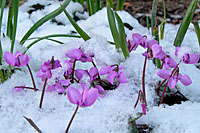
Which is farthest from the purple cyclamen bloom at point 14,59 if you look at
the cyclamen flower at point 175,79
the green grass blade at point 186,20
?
the green grass blade at point 186,20

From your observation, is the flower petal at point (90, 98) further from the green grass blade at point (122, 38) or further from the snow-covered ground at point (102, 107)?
the green grass blade at point (122, 38)

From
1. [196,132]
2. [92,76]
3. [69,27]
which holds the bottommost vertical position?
[196,132]

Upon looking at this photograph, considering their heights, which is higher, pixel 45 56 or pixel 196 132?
pixel 45 56

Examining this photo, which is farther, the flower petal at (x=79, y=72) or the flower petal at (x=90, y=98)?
the flower petal at (x=79, y=72)

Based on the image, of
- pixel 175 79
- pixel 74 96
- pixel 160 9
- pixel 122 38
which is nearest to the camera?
pixel 74 96

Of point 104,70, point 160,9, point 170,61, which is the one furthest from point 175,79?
point 160,9

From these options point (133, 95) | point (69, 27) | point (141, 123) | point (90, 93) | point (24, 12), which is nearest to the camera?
point (90, 93)

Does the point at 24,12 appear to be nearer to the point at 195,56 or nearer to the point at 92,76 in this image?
the point at 92,76

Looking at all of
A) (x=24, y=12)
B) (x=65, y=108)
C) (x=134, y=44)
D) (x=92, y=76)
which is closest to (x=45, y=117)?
(x=65, y=108)

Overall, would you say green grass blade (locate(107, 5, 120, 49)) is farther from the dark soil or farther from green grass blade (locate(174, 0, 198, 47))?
the dark soil

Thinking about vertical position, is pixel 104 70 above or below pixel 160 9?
below

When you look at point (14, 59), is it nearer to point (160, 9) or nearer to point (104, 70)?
point (104, 70)
